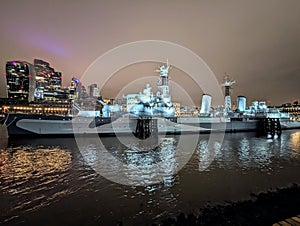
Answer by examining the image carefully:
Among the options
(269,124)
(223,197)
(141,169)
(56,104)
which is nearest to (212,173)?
(223,197)

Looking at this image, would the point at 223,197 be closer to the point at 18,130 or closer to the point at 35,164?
the point at 35,164

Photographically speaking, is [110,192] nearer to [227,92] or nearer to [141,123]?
[141,123]

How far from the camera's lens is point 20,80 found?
135 metres

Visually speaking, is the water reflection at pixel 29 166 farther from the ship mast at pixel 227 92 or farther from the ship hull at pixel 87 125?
the ship mast at pixel 227 92

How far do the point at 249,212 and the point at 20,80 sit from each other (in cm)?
17288

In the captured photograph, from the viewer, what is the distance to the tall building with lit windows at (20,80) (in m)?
129

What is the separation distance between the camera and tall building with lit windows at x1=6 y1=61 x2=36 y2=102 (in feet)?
424

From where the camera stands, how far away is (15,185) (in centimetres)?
880

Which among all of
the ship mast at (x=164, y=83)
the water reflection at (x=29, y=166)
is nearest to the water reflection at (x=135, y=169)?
the water reflection at (x=29, y=166)

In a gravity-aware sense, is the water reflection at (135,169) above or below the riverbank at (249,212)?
below

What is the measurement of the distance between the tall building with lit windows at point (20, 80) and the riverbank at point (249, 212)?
153m

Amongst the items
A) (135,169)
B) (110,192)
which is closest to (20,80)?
(135,169)

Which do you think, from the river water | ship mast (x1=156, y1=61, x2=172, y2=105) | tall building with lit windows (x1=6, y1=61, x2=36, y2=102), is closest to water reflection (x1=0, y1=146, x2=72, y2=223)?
the river water

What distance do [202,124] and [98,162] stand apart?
32558 mm
